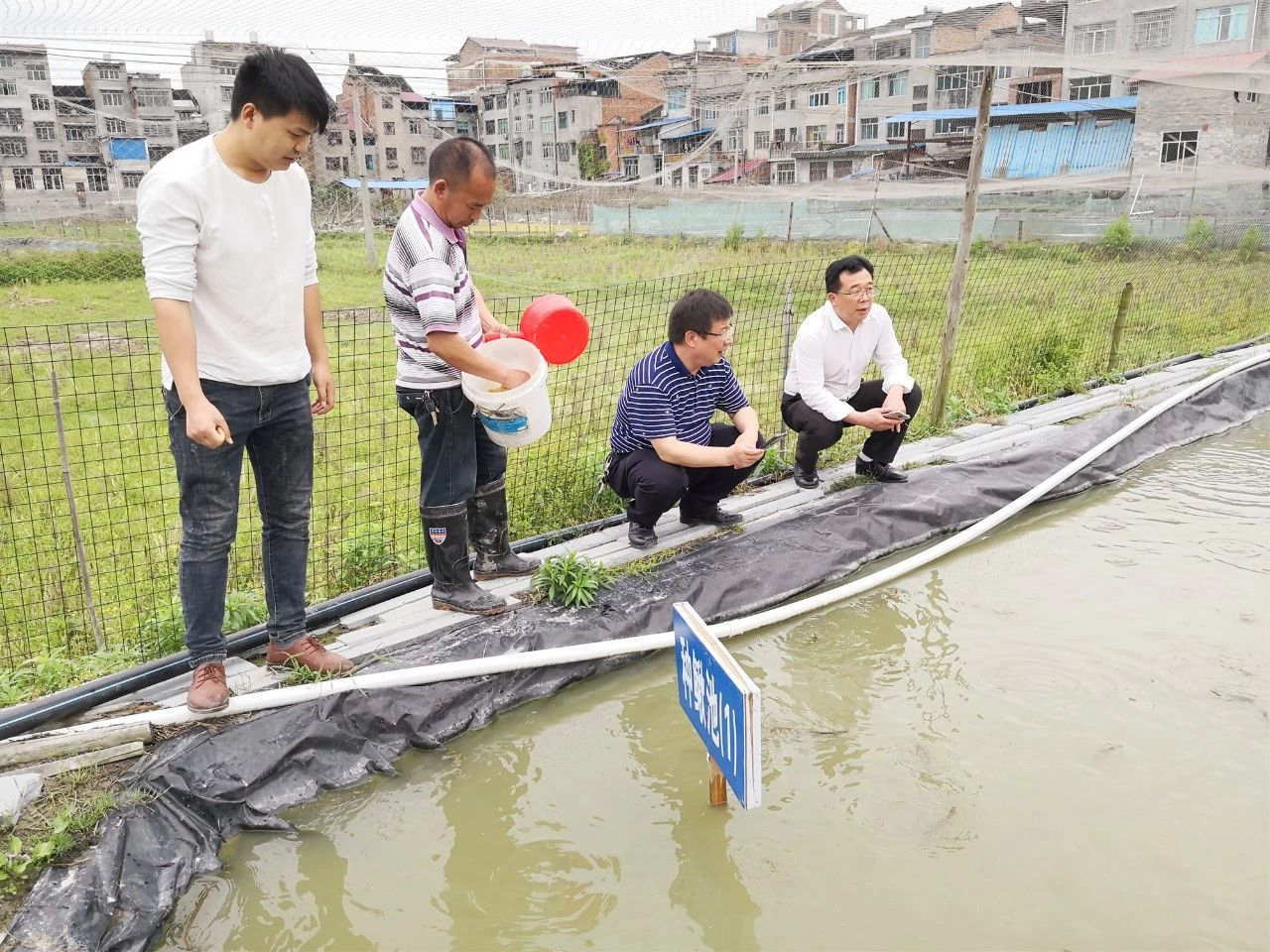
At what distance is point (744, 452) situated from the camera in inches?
139

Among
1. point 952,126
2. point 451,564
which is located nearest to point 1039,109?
point 952,126

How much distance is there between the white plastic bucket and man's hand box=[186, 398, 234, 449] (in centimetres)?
89

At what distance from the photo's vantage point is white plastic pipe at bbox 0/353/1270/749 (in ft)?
8.21

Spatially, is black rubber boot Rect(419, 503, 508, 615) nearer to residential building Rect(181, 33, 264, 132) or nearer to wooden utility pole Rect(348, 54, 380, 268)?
residential building Rect(181, 33, 264, 132)

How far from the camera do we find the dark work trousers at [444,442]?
301 cm

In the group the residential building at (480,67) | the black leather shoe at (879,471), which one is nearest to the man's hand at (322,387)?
the black leather shoe at (879,471)

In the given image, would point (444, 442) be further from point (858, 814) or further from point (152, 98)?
point (152, 98)

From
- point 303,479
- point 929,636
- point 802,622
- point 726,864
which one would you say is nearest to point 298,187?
point 303,479

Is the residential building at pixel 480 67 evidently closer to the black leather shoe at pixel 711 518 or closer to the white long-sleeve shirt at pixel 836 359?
the white long-sleeve shirt at pixel 836 359

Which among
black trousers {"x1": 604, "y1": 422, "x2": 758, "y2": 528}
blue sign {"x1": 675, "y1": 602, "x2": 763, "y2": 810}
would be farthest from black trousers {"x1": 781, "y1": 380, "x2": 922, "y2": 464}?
blue sign {"x1": 675, "y1": 602, "x2": 763, "y2": 810}

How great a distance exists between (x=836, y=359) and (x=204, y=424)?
2.78m

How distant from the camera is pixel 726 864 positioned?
2.24 m

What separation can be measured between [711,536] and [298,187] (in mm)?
2088

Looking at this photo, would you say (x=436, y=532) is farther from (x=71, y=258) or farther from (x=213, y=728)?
(x=71, y=258)
